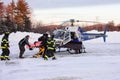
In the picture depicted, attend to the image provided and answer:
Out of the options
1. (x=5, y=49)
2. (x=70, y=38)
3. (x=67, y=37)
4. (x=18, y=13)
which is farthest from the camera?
(x=18, y=13)

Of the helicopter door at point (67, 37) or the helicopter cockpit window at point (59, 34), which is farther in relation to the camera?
the helicopter cockpit window at point (59, 34)

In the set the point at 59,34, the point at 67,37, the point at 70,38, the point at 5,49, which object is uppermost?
the point at 59,34

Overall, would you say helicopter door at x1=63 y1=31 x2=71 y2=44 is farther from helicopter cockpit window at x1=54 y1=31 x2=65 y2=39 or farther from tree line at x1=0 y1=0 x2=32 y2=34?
tree line at x1=0 y1=0 x2=32 y2=34

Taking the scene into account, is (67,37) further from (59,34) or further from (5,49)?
(5,49)

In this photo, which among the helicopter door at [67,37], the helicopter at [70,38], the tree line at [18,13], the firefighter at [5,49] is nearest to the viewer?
the firefighter at [5,49]

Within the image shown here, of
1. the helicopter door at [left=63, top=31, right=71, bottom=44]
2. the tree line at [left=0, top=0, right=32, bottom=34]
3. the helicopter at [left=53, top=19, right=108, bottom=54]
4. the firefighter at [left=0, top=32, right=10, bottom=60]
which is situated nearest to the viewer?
the firefighter at [left=0, top=32, right=10, bottom=60]

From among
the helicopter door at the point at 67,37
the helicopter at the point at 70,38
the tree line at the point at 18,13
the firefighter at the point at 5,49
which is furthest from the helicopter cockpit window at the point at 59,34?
the tree line at the point at 18,13

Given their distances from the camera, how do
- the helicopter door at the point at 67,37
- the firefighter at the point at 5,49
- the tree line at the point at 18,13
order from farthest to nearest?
the tree line at the point at 18,13 < the helicopter door at the point at 67,37 < the firefighter at the point at 5,49

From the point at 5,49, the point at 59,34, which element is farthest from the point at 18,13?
the point at 5,49

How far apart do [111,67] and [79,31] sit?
14515mm

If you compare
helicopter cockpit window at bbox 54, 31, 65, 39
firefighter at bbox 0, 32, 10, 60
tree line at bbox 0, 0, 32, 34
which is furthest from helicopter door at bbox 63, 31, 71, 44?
tree line at bbox 0, 0, 32, 34

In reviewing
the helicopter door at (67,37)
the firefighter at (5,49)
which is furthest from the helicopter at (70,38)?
the firefighter at (5,49)

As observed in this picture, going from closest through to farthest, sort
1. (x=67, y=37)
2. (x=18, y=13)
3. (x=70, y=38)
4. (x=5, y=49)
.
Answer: (x=5, y=49) < (x=67, y=37) < (x=70, y=38) < (x=18, y=13)

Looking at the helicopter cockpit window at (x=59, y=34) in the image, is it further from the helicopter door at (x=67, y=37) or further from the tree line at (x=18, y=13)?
the tree line at (x=18, y=13)
